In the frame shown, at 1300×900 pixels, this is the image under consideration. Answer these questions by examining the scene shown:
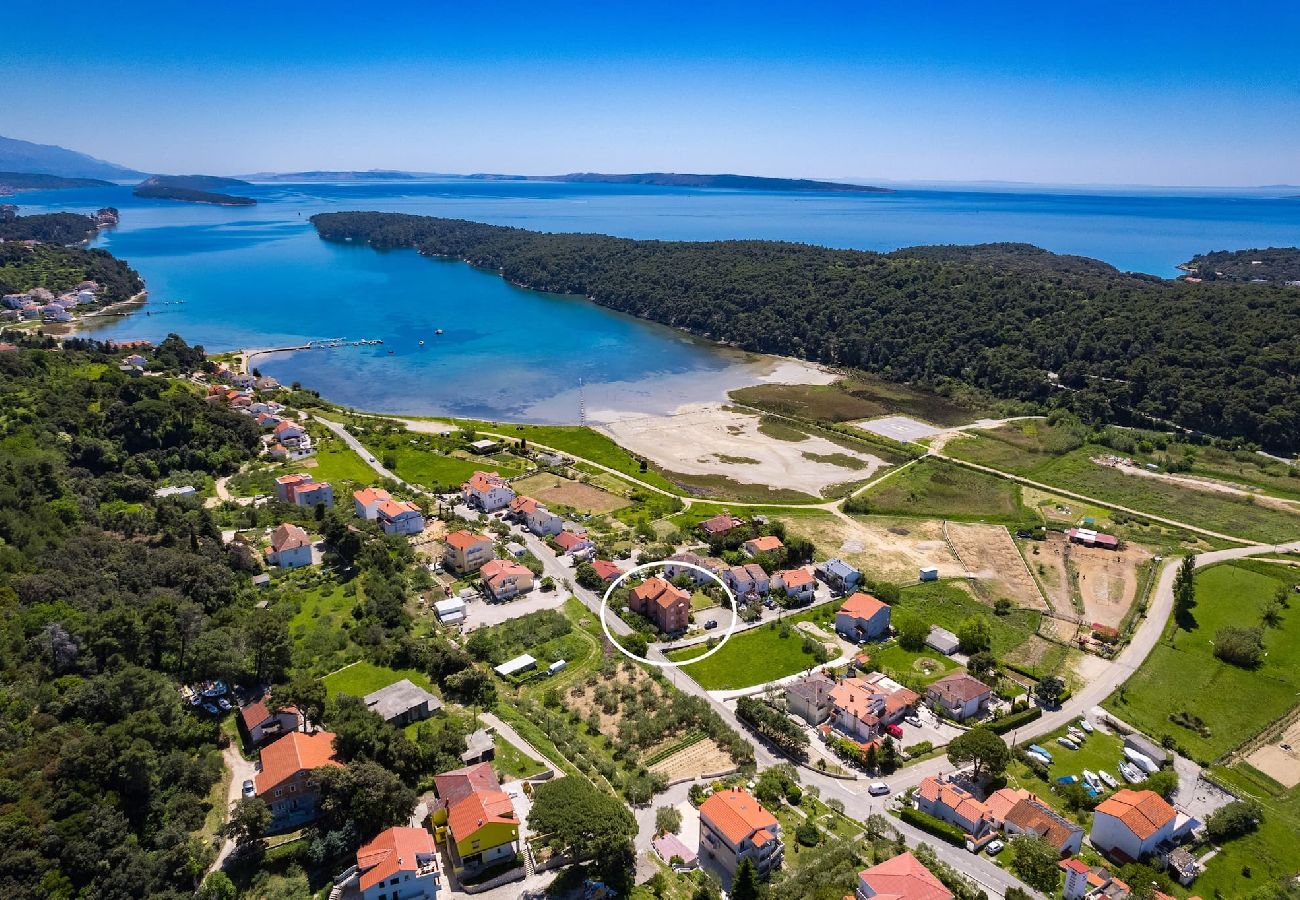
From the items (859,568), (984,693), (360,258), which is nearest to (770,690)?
(984,693)

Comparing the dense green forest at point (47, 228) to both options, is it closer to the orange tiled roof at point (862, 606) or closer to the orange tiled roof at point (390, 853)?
the orange tiled roof at point (390, 853)

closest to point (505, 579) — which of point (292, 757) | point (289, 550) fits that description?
point (289, 550)

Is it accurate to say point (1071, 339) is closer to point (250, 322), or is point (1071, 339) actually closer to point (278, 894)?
point (278, 894)

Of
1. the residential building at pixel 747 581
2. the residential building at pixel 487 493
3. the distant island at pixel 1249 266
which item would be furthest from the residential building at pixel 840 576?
the distant island at pixel 1249 266

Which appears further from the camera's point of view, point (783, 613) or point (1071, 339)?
point (1071, 339)

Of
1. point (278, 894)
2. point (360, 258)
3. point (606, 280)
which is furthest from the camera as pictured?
point (360, 258)

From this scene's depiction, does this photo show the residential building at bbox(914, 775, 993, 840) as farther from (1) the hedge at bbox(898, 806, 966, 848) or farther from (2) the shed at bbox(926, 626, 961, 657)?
(2) the shed at bbox(926, 626, 961, 657)

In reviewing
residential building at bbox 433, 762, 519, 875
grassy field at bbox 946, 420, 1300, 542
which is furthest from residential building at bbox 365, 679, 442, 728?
grassy field at bbox 946, 420, 1300, 542
